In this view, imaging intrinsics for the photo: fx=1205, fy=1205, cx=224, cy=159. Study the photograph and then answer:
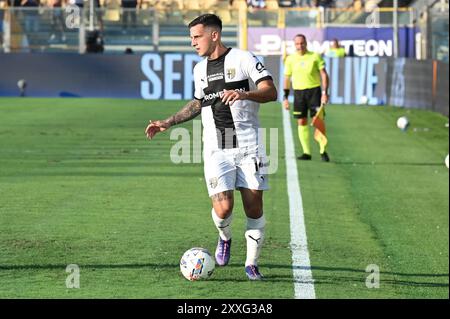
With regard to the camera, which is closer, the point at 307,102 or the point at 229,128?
the point at 229,128

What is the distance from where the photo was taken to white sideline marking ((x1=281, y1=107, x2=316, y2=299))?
9141 millimetres

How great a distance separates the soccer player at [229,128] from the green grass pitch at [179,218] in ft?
1.77

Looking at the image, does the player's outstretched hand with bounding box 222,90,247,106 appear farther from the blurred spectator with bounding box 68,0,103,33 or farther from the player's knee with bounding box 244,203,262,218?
the blurred spectator with bounding box 68,0,103,33

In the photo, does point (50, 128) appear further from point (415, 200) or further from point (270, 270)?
point (270, 270)

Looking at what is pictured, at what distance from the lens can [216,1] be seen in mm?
40688

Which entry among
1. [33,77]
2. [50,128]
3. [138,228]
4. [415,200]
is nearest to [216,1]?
[33,77]

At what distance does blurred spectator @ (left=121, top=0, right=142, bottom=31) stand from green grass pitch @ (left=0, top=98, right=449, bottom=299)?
52.5 feet

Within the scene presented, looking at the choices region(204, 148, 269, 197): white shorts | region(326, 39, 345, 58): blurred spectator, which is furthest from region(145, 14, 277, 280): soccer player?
region(326, 39, 345, 58): blurred spectator

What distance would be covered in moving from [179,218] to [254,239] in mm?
3436

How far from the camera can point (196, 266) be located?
9203 millimetres

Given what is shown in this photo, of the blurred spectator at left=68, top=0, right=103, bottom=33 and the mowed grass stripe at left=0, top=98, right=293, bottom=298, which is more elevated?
the blurred spectator at left=68, top=0, right=103, bottom=33

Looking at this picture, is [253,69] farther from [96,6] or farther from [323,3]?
[323,3]

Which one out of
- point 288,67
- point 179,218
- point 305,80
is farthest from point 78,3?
point 179,218

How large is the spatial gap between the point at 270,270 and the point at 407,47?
33736 mm
